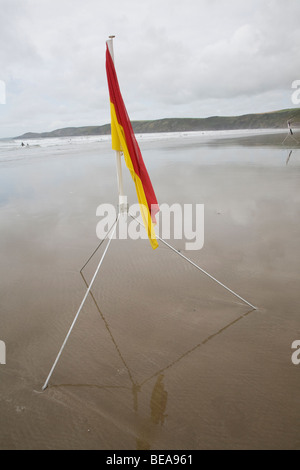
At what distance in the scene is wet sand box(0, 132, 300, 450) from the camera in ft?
6.98

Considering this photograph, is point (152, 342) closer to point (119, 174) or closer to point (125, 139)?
point (119, 174)

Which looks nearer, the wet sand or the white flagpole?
the wet sand

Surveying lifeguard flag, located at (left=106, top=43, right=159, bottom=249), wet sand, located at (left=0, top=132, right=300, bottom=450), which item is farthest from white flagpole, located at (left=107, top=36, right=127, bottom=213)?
wet sand, located at (left=0, top=132, right=300, bottom=450)

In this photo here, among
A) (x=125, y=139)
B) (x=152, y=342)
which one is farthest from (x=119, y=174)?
(x=152, y=342)

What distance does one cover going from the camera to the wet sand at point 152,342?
213cm

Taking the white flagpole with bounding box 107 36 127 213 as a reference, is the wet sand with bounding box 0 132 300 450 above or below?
below

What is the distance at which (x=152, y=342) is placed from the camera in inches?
115

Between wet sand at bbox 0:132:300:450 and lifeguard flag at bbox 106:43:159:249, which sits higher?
lifeguard flag at bbox 106:43:159:249

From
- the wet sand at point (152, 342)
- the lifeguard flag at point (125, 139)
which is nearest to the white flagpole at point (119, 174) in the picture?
the lifeguard flag at point (125, 139)

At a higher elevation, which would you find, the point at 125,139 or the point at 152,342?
the point at 125,139

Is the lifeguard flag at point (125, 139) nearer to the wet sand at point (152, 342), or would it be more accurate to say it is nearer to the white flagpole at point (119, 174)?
the white flagpole at point (119, 174)

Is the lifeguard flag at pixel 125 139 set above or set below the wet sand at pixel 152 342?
above

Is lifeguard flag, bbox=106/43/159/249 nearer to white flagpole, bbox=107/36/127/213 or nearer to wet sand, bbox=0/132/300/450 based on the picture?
white flagpole, bbox=107/36/127/213
